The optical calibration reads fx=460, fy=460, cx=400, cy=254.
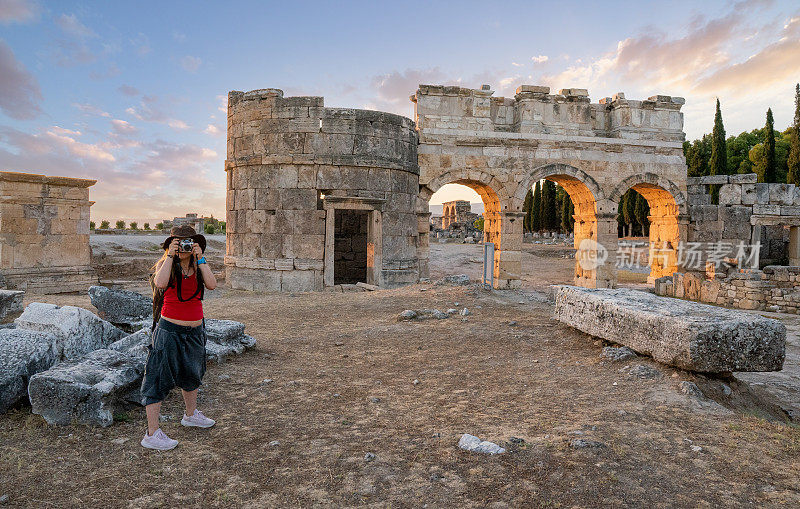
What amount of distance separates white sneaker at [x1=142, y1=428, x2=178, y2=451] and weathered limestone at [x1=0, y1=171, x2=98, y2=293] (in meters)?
10.2

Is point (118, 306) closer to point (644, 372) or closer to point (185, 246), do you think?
point (185, 246)

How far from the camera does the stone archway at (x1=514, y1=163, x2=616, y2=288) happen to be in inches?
573

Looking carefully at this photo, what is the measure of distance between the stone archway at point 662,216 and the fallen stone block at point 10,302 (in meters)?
15.5

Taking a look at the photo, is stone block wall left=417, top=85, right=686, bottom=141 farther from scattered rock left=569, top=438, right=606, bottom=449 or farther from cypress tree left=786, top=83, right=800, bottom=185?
cypress tree left=786, top=83, right=800, bottom=185

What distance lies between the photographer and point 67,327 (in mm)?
4715

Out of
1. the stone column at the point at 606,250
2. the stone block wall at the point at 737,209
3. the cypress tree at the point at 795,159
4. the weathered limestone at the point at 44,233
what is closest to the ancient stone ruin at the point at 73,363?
the weathered limestone at the point at 44,233

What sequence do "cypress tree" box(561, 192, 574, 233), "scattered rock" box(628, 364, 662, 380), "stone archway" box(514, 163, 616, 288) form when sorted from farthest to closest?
"cypress tree" box(561, 192, 574, 233), "stone archway" box(514, 163, 616, 288), "scattered rock" box(628, 364, 662, 380)

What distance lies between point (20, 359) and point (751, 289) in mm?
15618

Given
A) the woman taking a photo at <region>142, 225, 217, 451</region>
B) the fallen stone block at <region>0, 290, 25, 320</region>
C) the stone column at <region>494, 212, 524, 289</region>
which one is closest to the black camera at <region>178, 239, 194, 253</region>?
the woman taking a photo at <region>142, 225, 217, 451</region>

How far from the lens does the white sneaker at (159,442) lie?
125 inches

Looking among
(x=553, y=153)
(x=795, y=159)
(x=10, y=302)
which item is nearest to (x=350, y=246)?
(x=553, y=153)

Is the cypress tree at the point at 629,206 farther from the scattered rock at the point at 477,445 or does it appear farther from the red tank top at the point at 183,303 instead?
the red tank top at the point at 183,303

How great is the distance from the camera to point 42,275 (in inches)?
436

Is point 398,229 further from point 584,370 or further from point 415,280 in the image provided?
point 584,370
